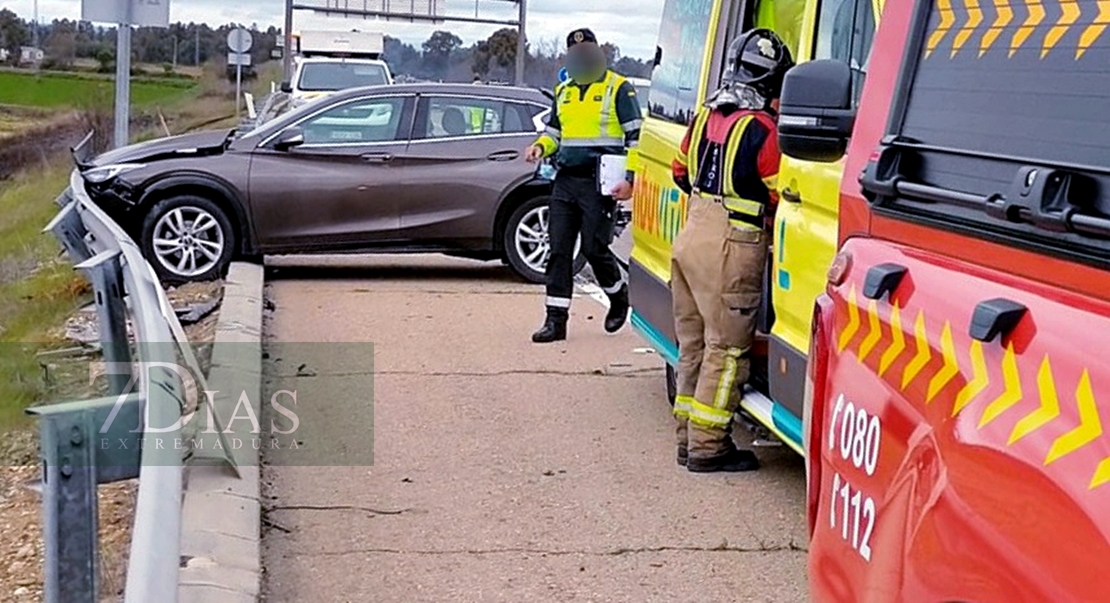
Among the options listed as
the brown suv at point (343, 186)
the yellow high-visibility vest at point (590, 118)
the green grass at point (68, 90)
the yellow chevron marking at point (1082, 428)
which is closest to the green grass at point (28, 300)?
the brown suv at point (343, 186)

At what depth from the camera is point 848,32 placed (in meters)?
5.35

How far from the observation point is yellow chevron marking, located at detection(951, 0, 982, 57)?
8.58 ft

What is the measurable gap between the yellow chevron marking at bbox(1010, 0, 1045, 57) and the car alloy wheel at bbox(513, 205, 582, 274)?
32.2ft

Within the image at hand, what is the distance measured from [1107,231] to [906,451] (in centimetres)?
60

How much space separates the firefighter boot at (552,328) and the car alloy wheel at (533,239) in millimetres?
2616

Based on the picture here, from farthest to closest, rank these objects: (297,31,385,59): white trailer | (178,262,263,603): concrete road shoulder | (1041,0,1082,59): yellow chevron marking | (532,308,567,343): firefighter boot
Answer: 1. (297,31,385,59): white trailer
2. (532,308,567,343): firefighter boot
3. (178,262,263,603): concrete road shoulder
4. (1041,0,1082,59): yellow chevron marking

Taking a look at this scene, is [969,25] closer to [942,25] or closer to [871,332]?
[942,25]

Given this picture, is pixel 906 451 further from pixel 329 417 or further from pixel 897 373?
pixel 329 417

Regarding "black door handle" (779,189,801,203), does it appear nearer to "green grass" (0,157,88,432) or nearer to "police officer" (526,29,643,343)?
"police officer" (526,29,643,343)

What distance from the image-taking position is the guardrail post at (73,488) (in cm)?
318

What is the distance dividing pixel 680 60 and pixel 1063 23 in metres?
5.11

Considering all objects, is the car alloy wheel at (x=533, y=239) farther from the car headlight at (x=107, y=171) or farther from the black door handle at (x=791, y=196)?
the black door handle at (x=791, y=196)

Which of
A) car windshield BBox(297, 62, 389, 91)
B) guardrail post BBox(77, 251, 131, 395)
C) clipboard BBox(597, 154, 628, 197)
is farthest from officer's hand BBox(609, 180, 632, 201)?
car windshield BBox(297, 62, 389, 91)

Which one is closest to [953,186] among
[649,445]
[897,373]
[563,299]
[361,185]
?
[897,373]
